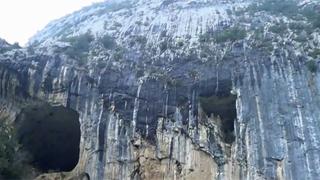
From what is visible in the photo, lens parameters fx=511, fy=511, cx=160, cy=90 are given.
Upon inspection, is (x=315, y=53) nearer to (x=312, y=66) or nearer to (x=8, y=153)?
(x=312, y=66)

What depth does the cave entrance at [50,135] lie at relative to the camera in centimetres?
2267

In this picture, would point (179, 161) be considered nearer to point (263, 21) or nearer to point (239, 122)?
point (239, 122)

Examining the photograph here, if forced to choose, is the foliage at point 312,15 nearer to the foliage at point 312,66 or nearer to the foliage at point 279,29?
the foliage at point 279,29

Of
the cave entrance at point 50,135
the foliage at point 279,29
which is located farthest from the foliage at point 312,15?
the cave entrance at point 50,135

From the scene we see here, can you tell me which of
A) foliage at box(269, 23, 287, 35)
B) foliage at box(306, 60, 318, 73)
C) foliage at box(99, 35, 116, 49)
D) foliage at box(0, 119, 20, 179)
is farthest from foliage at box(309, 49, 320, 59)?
foliage at box(0, 119, 20, 179)

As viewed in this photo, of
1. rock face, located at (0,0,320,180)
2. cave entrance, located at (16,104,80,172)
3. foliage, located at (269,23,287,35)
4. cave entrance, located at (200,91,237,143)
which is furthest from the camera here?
foliage, located at (269,23,287,35)

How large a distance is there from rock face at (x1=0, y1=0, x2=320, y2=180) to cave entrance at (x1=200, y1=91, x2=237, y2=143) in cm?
4

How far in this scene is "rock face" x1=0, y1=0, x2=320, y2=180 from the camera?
19688 mm

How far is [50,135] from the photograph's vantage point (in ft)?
78.5

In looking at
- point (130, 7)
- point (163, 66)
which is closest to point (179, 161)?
point (163, 66)

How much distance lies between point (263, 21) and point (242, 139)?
24.7 feet

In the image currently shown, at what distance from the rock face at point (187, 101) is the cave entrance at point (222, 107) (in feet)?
0.14

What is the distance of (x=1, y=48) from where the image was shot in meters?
23.6

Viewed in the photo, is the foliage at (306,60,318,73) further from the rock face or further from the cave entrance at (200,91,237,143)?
the cave entrance at (200,91,237,143)
